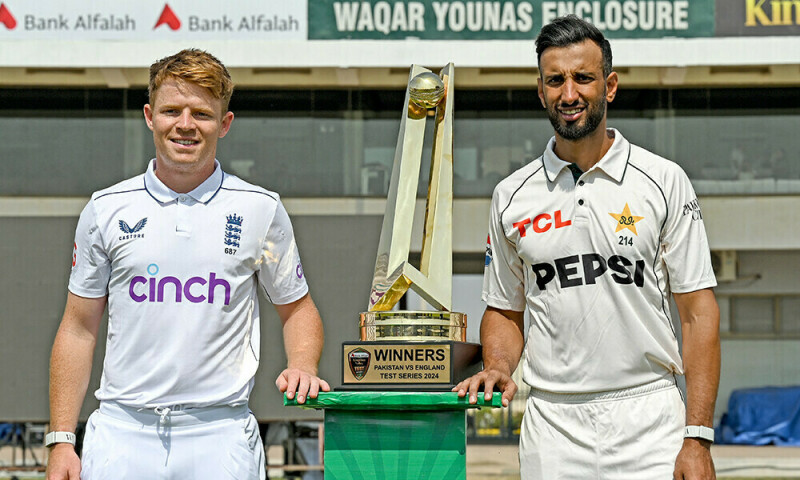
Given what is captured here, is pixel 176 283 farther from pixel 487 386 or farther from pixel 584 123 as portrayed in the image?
pixel 584 123

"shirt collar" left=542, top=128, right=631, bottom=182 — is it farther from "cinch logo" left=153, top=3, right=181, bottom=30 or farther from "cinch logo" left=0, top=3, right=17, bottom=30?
"cinch logo" left=0, top=3, right=17, bottom=30

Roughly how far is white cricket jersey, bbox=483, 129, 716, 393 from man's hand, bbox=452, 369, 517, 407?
0.49 feet

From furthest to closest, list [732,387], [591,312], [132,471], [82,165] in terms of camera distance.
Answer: [732,387] < [82,165] < [591,312] < [132,471]

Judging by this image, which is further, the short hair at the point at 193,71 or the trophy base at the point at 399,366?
the trophy base at the point at 399,366

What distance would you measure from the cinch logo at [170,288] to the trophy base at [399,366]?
1.23 ft

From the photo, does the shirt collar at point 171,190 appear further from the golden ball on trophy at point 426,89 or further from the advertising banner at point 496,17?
the advertising banner at point 496,17

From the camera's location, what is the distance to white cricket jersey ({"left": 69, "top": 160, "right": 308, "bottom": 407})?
88.0 inches

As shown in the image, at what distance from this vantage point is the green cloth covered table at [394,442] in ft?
8.14

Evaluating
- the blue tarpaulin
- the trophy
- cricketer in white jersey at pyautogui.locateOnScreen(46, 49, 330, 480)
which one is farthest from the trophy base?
the blue tarpaulin

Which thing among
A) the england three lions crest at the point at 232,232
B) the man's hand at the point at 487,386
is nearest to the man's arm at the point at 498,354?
the man's hand at the point at 487,386

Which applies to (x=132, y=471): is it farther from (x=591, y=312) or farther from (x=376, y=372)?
(x=591, y=312)

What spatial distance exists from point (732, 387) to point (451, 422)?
7907mm

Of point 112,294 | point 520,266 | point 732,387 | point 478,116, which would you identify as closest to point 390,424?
point 520,266

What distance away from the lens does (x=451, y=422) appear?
8.14ft
